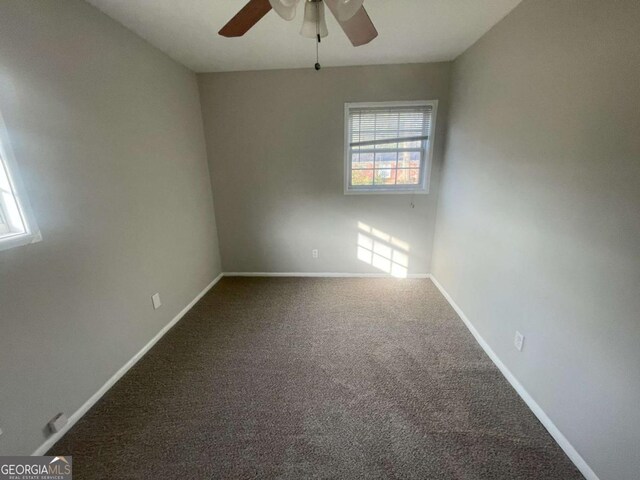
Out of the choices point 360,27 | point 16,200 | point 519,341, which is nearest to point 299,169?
point 360,27

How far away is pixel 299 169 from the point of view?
3062 millimetres

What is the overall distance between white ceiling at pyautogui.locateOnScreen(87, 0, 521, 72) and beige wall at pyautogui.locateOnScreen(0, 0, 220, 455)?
264mm

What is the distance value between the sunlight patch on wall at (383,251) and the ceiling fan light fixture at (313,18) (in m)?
2.10

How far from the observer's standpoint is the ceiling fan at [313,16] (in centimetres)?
113

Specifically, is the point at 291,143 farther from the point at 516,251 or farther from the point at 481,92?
the point at 516,251

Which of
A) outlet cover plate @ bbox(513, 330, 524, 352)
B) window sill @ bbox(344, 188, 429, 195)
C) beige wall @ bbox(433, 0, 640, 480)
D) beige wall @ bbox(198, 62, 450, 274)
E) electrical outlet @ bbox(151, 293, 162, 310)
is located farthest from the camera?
window sill @ bbox(344, 188, 429, 195)

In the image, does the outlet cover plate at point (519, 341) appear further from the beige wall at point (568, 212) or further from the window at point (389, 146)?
the window at point (389, 146)

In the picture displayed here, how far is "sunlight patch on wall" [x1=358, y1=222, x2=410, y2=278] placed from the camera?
3221 millimetres

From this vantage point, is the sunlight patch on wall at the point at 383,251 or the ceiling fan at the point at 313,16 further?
the sunlight patch on wall at the point at 383,251

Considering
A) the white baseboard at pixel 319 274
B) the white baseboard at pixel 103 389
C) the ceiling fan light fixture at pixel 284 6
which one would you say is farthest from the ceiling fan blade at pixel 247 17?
the white baseboard at pixel 319 274

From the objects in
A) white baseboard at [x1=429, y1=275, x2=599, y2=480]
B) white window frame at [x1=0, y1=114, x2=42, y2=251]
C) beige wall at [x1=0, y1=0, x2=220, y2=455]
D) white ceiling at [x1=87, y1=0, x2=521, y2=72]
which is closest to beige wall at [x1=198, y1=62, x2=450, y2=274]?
white ceiling at [x1=87, y1=0, x2=521, y2=72]

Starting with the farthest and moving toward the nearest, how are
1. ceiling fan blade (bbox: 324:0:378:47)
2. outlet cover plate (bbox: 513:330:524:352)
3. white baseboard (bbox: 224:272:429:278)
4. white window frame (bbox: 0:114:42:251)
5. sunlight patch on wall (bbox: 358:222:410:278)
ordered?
white baseboard (bbox: 224:272:429:278), sunlight patch on wall (bbox: 358:222:410:278), outlet cover plate (bbox: 513:330:524:352), ceiling fan blade (bbox: 324:0:378:47), white window frame (bbox: 0:114:42:251)

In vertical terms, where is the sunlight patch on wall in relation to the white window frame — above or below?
below

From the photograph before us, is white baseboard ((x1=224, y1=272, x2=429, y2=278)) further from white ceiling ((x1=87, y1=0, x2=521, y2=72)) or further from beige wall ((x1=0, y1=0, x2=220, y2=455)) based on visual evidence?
white ceiling ((x1=87, y1=0, x2=521, y2=72))
